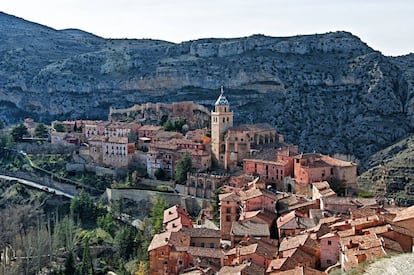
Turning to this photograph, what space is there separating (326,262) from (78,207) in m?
26.8

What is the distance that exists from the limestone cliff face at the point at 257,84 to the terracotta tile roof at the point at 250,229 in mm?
38420

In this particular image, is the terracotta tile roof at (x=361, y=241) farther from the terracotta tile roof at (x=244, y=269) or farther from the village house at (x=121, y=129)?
the village house at (x=121, y=129)

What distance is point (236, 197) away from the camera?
3588cm

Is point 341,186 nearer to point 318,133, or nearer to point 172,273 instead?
point 172,273

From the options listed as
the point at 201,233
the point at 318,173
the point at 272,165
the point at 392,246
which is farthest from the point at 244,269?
the point at 272,165

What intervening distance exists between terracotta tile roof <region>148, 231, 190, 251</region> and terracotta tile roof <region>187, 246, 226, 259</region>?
569 millimetres

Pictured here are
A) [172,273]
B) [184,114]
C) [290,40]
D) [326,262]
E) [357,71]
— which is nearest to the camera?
[326,262]

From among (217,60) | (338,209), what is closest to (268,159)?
(338,209)

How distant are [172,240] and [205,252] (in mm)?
1875

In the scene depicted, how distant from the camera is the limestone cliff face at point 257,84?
75.1 m

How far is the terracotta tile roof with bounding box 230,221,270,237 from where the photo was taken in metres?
31.1

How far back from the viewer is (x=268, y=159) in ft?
141

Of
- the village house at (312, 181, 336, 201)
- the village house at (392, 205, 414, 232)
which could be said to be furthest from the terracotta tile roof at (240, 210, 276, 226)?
the village house at (392, 205, 414, 232)

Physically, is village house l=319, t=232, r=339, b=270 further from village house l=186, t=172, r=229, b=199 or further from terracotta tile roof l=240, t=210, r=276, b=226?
village house l=186, t=172, r=229, b=199
